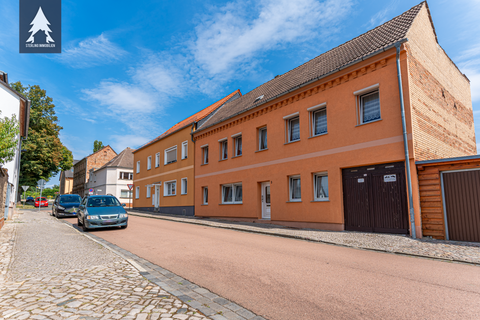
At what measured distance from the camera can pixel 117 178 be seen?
49.4m

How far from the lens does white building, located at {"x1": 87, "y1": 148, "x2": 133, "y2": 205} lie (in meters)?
49.2

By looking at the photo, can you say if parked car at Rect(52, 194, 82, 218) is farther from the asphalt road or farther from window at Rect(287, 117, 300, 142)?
window at Rect(287, 117, 300, 142)

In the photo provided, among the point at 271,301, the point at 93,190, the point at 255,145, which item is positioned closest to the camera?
the point at 271,301

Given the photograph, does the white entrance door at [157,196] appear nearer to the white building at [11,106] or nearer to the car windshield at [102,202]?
the white building at [11,106]

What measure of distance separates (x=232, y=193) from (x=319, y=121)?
7613 millimetres

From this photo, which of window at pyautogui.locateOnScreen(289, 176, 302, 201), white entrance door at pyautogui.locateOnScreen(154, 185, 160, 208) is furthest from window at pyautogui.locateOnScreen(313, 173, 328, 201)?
white entrance door at pyautogui.locateOnScreen(154, 185, 160, 208)

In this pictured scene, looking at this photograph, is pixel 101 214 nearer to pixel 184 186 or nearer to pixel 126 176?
pixel 184 186

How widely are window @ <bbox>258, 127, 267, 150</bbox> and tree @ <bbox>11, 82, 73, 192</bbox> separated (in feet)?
99.3

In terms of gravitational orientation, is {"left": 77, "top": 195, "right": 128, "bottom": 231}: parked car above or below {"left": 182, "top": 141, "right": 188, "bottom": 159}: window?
below

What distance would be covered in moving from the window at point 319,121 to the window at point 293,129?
1.09 metres

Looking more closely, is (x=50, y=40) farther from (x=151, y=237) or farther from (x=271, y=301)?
(x=271, y=301)

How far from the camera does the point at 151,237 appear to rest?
427 inches

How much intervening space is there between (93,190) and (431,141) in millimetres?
54413

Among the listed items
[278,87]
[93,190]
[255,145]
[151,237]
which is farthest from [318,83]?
[93,190]
